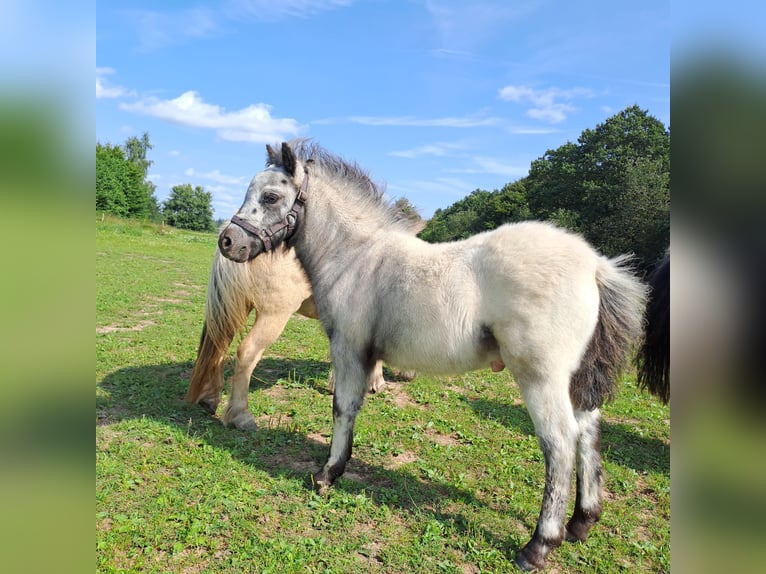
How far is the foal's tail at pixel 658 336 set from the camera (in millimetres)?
4609

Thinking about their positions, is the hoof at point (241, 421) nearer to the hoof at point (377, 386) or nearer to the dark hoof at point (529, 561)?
the hoof at point (377, 386)

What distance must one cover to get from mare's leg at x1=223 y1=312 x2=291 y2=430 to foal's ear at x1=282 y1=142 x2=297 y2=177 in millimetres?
1832

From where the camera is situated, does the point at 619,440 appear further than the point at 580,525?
Yes

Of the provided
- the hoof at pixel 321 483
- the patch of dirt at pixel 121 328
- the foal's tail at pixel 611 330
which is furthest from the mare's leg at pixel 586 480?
the patch of dirt at pixel 121 328

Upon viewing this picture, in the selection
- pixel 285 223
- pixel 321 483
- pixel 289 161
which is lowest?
pixel 321 483

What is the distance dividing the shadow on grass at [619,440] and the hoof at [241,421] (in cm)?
281

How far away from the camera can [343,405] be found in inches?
161

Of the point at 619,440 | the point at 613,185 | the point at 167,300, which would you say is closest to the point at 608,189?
the point at 613,185

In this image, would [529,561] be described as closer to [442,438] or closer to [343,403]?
[343,403]

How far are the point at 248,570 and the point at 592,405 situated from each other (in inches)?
105

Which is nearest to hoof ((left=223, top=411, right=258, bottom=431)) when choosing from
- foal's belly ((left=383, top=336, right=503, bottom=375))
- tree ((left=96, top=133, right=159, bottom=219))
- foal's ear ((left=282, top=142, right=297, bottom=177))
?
foal's belly ((left=383, top=336, right=503, bottom=375))

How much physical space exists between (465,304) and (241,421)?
3.06 metres
